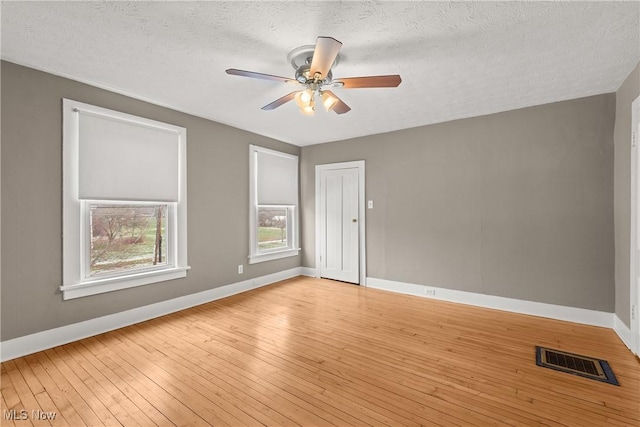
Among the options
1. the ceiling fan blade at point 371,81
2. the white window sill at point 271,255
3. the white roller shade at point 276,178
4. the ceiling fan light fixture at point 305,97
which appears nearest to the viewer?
the ceiling fan blade at point 371,81

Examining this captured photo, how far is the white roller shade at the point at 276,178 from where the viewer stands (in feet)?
15.9

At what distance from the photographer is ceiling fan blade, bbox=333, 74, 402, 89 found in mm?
2133

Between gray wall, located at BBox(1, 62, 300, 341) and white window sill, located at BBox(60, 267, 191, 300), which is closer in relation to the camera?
gray wall, located at BBox(1, 62, 300, 341)

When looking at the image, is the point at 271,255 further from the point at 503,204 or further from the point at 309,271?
the point at 503,204

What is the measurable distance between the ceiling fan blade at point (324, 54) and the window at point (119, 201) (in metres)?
2.30

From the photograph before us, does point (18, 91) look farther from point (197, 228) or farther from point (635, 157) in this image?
point (635, 157)

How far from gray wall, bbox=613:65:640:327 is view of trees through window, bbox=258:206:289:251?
4.53m

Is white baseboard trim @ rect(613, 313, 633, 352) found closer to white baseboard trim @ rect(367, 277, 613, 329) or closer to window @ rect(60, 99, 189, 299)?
white baseboard trim @ rect(367, 277, 613, 329)

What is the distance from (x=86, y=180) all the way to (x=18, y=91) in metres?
0.88

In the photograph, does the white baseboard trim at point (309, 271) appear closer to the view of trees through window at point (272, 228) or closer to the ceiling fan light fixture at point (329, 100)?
the view of trees through window at point (272, 228)

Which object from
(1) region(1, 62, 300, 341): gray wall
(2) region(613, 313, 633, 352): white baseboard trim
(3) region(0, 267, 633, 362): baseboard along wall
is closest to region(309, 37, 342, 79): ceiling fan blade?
(1) region(1, 62, 300, 341): gray wall

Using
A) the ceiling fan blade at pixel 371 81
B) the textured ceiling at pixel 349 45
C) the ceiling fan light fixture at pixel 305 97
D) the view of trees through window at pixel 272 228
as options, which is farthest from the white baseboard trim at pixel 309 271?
the ceiling fan blade at pixel 371 81

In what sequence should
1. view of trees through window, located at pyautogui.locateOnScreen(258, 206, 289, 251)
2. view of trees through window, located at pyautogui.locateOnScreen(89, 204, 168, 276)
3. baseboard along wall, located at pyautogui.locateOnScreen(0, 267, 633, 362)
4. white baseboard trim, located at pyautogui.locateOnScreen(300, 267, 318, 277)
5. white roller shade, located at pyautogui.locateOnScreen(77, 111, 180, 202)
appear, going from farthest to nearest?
white baseboard trim, located at pyautogui.locateOnScreen(300, 267, 318, 277), view of trees through window, located at pyautogui.locateOnScreen(258, 206, 289, 251), view of trees through window, located at pyautogui.locateOnScreen(89, 204, 168, 276), white roller shade, located at pyautogui.locateOnScreen(77, 111, 180, 202), baseboard along wall, located at pyautogui.locateOnScreen(0, 267, 633, 362)

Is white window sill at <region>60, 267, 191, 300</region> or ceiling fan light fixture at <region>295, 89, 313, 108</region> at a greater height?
ceiling fan light fixture at <region>295, 89, 313, 108</region>
